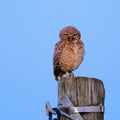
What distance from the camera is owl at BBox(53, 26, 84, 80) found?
6.35 m

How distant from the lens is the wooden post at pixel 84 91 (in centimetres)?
287

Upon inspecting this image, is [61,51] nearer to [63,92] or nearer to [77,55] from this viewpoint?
[77,55]

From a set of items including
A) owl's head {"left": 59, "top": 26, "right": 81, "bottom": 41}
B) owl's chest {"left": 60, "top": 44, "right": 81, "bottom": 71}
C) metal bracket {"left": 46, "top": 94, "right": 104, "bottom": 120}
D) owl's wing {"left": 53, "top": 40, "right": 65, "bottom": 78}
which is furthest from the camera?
owl's head {"left": 59, "top": 26, "right": 81, "bottom": 41}

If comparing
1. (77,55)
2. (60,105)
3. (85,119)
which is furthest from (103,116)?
(77,55)

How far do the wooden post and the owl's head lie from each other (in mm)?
3722

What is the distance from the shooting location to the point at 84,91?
113 inches

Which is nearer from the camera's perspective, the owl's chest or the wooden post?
the wooden post

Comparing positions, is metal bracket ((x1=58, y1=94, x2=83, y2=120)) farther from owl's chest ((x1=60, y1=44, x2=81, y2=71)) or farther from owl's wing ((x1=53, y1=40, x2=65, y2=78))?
owl's wing ((x1=53, y1=40, x2=65, y2=78))

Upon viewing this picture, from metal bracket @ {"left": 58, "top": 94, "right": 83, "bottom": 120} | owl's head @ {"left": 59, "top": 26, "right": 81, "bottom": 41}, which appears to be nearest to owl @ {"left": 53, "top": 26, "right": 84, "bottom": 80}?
owl's head @ {"left": 59, "top": 26, "right": 81, "bottom": 41}

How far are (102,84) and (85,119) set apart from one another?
0.31m

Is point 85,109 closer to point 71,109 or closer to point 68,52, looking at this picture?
point 71,109

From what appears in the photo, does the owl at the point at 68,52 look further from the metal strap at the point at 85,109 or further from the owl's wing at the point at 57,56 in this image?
the metal strap at the point at 85,109

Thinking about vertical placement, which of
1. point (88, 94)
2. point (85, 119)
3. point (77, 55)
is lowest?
point (85, 119)

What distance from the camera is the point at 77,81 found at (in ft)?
9.47
